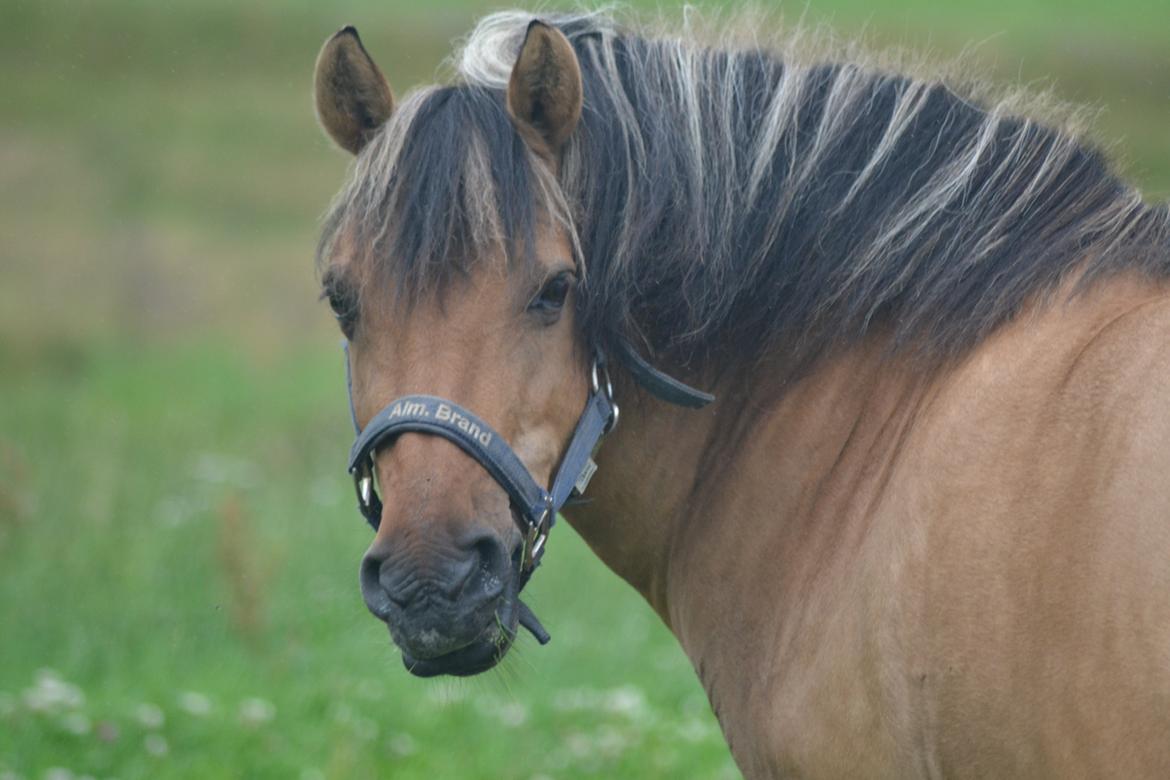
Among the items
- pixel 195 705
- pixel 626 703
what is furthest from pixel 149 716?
pixel 626 703

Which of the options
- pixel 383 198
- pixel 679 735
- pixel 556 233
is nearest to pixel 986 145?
pixel 556 233

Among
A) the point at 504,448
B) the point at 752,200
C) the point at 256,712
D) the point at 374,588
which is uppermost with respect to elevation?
the point at 752,200

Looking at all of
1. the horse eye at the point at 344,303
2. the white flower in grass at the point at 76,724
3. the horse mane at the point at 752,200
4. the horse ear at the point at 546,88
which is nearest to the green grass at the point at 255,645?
the white flower in grass at the point at 76,724

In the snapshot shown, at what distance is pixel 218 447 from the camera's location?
1165 centimetres

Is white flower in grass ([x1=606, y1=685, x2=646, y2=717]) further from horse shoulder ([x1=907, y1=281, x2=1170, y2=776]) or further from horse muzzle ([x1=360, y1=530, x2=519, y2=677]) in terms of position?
horse shoulder ([x1=907, y1=281, x2=1170, y2=776])

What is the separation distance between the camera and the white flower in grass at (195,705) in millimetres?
5641

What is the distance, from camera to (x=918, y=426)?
116 inches

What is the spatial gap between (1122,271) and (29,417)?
11.0m

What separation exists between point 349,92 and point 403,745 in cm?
326

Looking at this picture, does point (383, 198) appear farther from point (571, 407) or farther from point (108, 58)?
point (108, 58)

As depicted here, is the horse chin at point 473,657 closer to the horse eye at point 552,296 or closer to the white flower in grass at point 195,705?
the horse eye at point 552,296

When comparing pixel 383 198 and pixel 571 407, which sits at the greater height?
pixel 383 198

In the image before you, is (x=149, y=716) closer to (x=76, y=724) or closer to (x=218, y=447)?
(x=76, y=724)

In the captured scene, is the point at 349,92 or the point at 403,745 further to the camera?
the point at 403,745
